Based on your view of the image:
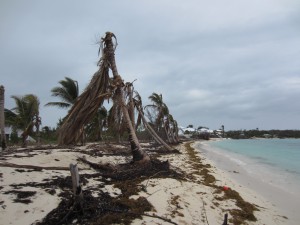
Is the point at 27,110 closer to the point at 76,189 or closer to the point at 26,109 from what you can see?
the point at 26,109

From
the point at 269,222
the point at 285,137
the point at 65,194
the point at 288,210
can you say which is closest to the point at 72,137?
the point at 65,194

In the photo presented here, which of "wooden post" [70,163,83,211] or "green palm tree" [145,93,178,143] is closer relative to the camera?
"wooden post" [70,163,83,211]

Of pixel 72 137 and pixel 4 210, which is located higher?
pixel 72 137

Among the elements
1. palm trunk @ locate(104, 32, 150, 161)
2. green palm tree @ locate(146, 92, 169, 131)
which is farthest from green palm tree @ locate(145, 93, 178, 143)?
palm trunk @ locate(104, 32, 150, 161)

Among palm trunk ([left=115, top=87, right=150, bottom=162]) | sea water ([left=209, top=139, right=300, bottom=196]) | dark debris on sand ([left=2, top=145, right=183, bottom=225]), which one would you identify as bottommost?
sea water ([left=209, top=139, right=300, bottom=196])

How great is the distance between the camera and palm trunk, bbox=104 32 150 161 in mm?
9734

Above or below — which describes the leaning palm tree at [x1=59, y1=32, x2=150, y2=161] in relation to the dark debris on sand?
above

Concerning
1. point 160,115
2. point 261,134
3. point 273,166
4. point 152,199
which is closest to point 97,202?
point 152,199

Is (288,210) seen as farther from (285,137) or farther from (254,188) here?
(285,137)

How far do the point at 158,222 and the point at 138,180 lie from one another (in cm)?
287

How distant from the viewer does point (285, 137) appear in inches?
4887

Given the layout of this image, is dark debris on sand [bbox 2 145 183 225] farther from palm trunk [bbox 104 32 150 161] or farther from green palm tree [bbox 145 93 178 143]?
green palm tree [bbox 145 93 178 143]

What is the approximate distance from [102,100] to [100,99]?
0.18 metres

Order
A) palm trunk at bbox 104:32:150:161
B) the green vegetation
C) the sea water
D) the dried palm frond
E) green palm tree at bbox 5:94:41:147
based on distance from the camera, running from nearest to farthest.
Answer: the dried palm frond → palm trunk at bbox 104:32:150:161 → the sea water → green palm tree at bbox 5:94:41:147 → the green vegetation
